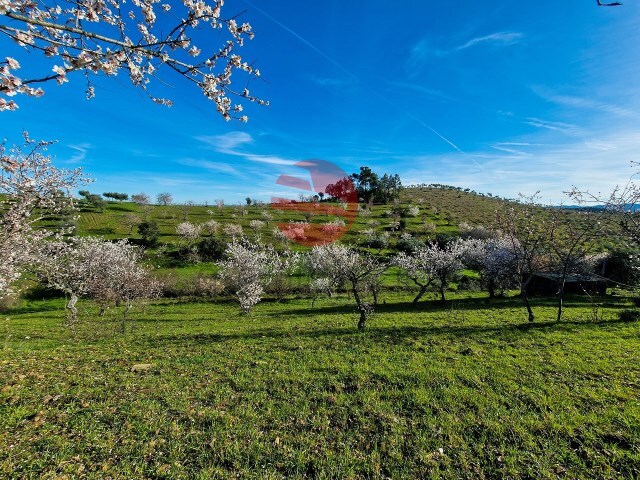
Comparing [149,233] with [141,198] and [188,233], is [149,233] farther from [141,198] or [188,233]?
[141,198]

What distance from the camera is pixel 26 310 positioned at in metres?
42.8

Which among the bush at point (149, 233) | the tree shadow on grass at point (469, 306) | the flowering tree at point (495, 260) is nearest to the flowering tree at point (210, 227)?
the bush at point (149, 233)

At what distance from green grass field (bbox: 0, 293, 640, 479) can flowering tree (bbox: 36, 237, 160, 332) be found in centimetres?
842

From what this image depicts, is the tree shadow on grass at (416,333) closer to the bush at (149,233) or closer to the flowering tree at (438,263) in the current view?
the flowering tree at (438,263)

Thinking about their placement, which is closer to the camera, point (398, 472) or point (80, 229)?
point (398, 472)

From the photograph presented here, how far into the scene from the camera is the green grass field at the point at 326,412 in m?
5.88

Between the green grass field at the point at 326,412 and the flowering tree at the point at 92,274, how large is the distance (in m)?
8.42

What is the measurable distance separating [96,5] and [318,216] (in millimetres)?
108660


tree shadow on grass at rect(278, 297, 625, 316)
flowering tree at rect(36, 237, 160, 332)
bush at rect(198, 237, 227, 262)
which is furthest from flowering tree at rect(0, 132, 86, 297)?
bush at rect(198, 237, 227, 262)

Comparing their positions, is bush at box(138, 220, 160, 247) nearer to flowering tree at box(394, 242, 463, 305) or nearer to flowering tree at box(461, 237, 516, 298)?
flowering tree at box(394, 242, 463, 305)

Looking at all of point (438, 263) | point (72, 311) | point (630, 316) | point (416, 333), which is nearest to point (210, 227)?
point (72, 311)

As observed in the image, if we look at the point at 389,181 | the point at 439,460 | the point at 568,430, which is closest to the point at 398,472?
the point at 439,460

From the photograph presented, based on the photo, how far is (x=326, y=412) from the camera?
794 centimetres

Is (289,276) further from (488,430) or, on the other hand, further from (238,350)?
(488,430)
